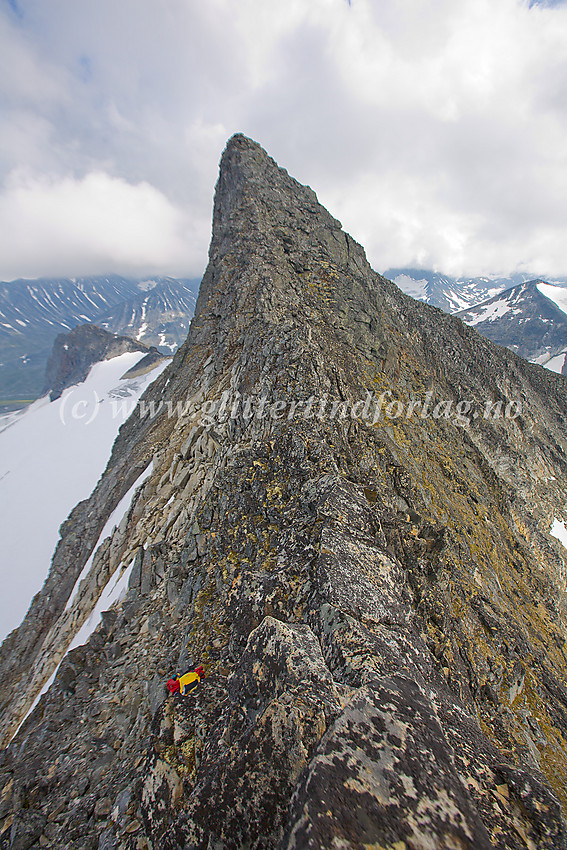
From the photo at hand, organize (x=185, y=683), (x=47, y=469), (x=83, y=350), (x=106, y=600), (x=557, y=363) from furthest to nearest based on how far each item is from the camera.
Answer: (x=557, y=363) < (x=83, y=350) < (x=47, y=469) < (x=106, y=600) < (x=185, y=683)

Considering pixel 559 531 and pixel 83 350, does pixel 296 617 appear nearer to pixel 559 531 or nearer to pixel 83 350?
pixel 559 531

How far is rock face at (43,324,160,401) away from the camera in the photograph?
126250mm

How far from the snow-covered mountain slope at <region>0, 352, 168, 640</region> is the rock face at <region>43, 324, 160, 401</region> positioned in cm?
2291

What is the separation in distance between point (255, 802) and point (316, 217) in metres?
30.4

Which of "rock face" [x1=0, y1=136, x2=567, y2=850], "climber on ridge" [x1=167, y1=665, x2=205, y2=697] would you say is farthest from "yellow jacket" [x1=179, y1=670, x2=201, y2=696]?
"rock face" [x1=0, y1=136, x2=567, y2=850]

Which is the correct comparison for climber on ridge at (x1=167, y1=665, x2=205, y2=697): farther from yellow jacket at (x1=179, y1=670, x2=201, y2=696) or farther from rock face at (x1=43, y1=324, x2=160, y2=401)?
rock face at (x1=43, y1=324, x2=160, y2=401)

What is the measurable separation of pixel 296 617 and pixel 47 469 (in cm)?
7571

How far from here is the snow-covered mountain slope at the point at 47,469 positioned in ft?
129

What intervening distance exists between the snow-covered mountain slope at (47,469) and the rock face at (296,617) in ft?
80.2

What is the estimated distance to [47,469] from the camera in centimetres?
6519

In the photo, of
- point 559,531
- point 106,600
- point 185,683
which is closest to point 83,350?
point 106,600

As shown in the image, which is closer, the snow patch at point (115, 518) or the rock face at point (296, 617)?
the rock face at point (296, 617)

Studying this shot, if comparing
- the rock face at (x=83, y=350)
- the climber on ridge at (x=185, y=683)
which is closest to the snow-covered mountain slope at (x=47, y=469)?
the rock face at (x=83, y=350)

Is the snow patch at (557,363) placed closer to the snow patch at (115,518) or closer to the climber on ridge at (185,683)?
the snow patch at (115,518)
